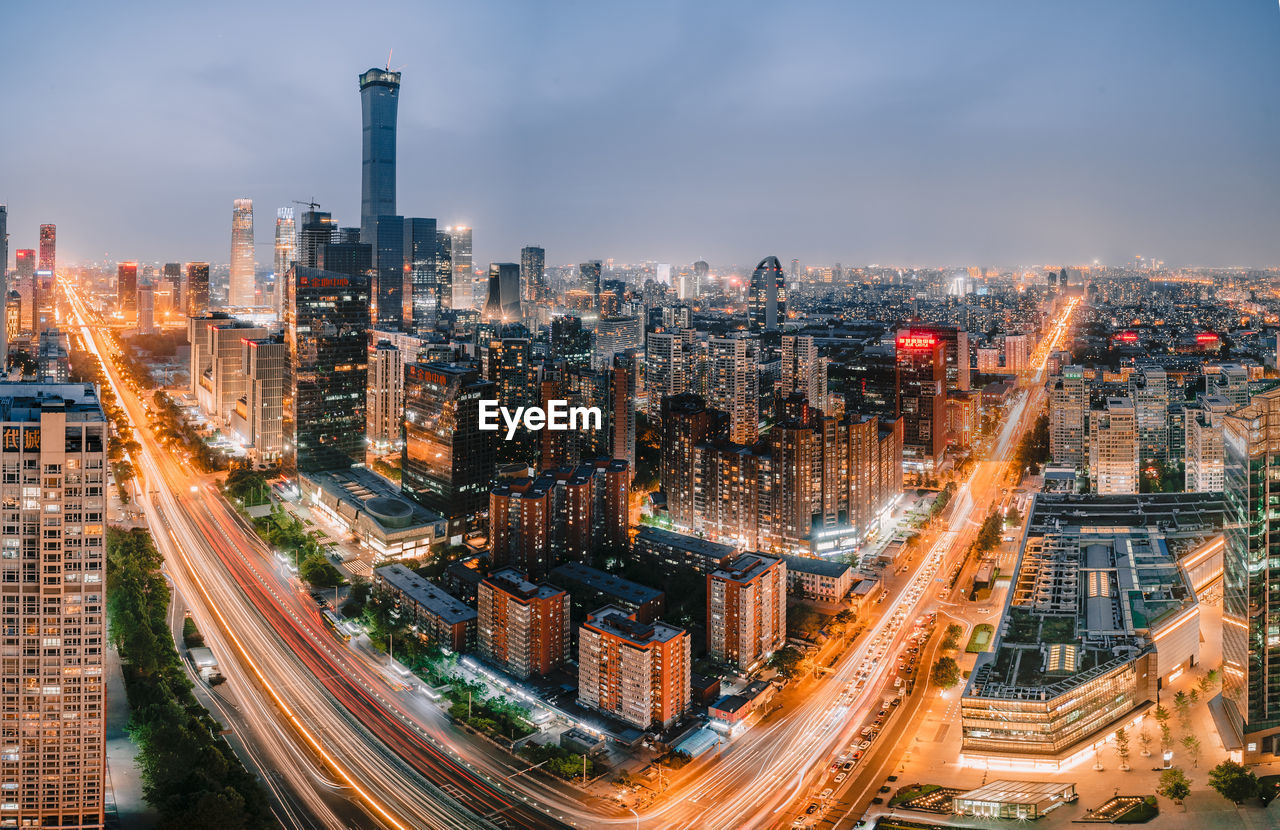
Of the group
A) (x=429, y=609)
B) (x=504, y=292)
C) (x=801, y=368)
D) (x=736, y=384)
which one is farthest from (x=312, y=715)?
(x=504, y=292)

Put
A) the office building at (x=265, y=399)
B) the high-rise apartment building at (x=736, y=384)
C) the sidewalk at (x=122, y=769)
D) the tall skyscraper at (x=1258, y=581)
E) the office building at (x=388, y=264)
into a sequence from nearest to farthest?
the sidewalk at (x=122, y=769) < the tall skyscraper at (x=1258, y=581) < the office building at (x=265, y=399) < the high-rise apartment building at (x=736, y=384) < the office building at (x=388, y=264)

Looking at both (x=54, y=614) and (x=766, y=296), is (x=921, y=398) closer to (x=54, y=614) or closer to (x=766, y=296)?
(x=54, y=614)

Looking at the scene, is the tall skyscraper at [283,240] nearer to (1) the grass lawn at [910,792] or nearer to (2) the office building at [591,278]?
(2) the office building at [591,278]

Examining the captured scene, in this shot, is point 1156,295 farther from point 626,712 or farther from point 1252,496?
point 626,712

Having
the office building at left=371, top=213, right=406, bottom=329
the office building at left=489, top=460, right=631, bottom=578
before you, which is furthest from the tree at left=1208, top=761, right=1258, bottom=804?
the office building at left=371, top=213, right=406, bottom=329

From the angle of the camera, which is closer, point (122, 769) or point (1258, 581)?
point (122, 769)

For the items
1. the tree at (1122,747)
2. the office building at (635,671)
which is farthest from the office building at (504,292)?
the tree at (1122,747)
